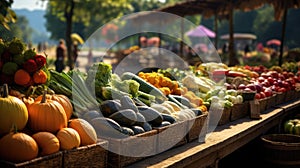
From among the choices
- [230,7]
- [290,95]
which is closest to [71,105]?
[290,95]

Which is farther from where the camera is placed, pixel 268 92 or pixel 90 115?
pixel 268 92

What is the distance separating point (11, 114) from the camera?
2.39 m

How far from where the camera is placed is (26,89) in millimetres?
3025

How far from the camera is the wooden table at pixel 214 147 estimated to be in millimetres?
3028

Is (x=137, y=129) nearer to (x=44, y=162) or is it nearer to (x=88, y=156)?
(x=88, y=156)

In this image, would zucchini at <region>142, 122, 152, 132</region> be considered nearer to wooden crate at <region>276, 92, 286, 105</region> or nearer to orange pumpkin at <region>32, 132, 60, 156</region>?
orange pumpkin at <region>32, 132, 60, 156</region>

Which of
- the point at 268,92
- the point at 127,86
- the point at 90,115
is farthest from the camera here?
the point at 268,92

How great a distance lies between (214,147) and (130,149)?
1.07 m

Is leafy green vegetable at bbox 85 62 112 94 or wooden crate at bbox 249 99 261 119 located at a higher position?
leafy green vegetable at bbox 85 62 112 94

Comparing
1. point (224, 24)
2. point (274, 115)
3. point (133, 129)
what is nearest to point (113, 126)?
point (133, 129)

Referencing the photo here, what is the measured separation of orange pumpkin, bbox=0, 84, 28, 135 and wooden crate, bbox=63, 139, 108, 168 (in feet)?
1.09

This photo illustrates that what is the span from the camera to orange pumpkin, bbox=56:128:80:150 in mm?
2457

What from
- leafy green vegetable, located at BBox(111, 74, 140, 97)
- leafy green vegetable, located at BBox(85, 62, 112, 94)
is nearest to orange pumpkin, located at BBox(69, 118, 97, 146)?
leafy green vegetable, located at BBox(85, 62, 112, 94)

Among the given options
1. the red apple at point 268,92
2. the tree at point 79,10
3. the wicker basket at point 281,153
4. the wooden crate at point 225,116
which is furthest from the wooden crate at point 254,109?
the tree at point 79,10
